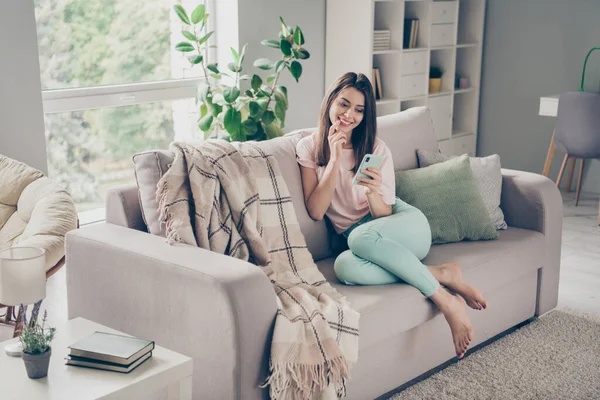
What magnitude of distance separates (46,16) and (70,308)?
6.36 ft

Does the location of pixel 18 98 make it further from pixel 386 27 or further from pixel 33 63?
pixel 386 27

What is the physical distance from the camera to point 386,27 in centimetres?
517

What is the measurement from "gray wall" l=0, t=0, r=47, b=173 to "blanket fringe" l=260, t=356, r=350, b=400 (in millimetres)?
2144

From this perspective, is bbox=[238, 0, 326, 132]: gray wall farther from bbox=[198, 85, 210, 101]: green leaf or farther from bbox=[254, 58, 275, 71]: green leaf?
bbox=[198, 85, 210, 101]: green leaf

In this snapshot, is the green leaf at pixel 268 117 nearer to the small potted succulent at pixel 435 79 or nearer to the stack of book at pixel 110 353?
the small potted succulent at pixel 435 79

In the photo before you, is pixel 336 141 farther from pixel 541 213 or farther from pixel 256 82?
pixel 256 82

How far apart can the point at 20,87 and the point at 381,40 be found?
7.71 ft

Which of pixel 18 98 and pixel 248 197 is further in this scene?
pixel 18 98

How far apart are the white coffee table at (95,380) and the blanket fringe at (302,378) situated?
0.24 m

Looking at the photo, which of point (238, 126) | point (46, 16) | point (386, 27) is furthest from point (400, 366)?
point (386, 27)

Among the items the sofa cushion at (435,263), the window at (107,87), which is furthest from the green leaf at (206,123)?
the sofa cushion at (435,263)

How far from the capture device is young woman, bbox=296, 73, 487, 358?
2520mm

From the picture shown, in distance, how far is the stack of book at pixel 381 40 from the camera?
16.3 feet

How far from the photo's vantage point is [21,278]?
1.79 meters
